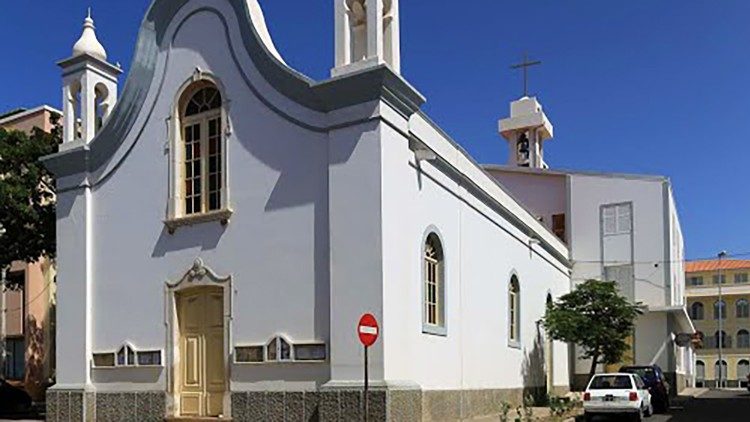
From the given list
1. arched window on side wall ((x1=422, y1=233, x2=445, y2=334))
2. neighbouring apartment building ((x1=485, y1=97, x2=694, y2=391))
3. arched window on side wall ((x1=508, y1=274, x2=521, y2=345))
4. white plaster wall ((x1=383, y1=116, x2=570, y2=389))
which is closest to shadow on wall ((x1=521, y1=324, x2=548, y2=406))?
white plaster wall ((x1=383, y1=116, x2=570, y2=389))

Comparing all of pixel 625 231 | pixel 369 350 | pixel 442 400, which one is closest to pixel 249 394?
pixel 369 350

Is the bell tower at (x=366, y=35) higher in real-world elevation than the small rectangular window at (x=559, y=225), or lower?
higher

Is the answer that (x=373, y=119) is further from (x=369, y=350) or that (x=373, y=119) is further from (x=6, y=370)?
(x=6, y=370)

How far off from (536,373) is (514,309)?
111 inches

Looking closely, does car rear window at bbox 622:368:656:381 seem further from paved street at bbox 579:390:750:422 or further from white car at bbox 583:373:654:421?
white car at bbox 583:373:654:421

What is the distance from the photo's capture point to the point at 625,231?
34812 millimetres

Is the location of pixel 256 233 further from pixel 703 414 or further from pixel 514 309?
pixel 703 414

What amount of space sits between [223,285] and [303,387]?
9.12ft

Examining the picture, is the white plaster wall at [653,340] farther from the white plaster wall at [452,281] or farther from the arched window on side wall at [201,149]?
the arched window on side wall at [201,149]

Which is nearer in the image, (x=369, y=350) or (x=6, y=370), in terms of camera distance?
A: (x=369, y=350)

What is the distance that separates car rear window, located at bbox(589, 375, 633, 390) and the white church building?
10.1 feet

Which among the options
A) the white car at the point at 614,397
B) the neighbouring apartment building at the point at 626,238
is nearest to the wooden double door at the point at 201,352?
the white car at the point at 614,397

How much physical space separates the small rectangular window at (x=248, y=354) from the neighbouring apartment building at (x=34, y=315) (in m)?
21.9

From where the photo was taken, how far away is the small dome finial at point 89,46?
65.6ft
